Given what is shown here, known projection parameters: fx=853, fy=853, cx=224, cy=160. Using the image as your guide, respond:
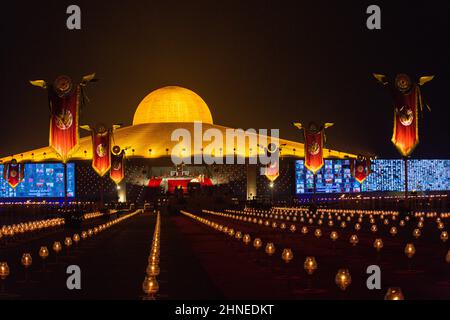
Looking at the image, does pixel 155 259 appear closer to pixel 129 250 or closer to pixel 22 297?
pixel 22 297

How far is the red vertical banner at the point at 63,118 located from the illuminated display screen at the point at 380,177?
245 ft

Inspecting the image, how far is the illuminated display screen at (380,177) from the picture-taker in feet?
337

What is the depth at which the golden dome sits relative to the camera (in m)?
127

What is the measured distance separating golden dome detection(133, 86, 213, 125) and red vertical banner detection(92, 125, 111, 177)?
79.5 m

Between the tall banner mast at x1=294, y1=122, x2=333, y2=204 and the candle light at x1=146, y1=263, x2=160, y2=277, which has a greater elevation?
the tall banner mast at x1=294, y1=122, x2=333, y2=204

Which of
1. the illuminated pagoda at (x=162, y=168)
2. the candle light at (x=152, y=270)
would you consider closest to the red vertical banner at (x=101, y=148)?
the candle light at (x=152, y=270)

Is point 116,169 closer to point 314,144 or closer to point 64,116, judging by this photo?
point 314,144

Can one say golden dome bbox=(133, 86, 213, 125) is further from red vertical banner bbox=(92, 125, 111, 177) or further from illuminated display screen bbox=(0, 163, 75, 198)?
red vertical banner bbox=(92, 125, 111, 177)

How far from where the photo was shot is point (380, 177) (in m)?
107

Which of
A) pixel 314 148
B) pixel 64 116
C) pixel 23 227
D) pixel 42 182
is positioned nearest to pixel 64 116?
pixel 64 116

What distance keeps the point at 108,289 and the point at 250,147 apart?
10114 centimetres

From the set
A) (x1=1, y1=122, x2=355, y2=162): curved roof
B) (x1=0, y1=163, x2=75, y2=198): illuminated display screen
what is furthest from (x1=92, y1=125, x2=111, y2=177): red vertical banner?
(x1=1, y1=122, x2=355, y2=162): curved roof

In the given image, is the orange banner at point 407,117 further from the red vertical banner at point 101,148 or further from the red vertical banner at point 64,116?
the red vertical banner at point 101,148
